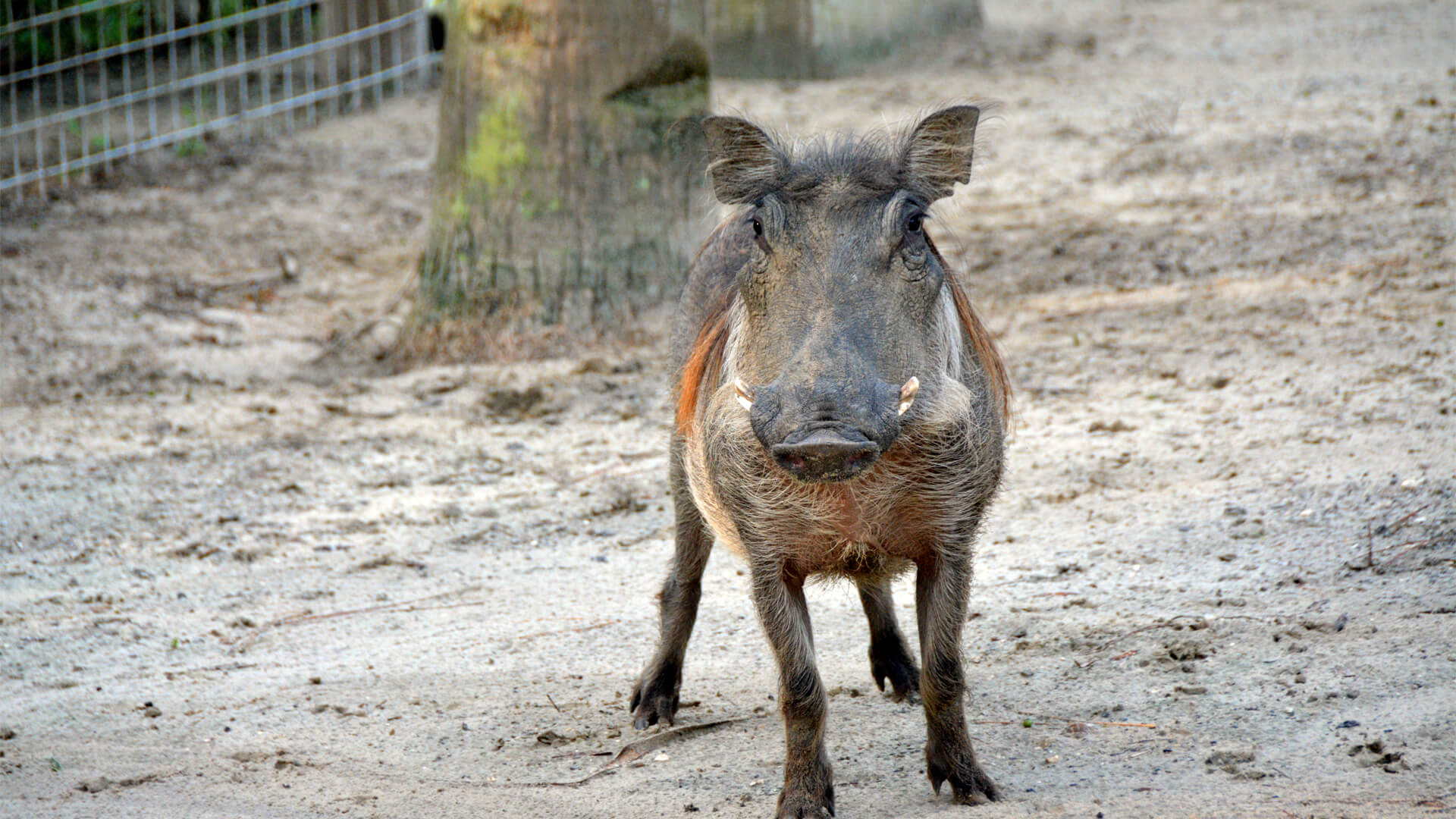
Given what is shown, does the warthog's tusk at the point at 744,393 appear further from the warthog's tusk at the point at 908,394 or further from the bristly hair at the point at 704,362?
the bristly hair at the point at 704,362

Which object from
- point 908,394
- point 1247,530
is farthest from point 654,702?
point 1247,530

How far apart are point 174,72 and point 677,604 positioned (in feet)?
24.3

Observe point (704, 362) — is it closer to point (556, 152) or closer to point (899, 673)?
point (899, 673)

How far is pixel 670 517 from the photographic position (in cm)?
524

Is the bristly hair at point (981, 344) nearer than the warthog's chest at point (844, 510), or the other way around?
the warthog's chest at point (844, 510)

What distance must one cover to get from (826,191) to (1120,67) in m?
8.47

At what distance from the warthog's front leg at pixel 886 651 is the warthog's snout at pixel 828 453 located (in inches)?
52.9

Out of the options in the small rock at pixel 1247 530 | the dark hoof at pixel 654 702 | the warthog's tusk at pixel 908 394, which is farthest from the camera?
the small rock at pixel 1247 530

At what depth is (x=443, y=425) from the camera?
20.3ft

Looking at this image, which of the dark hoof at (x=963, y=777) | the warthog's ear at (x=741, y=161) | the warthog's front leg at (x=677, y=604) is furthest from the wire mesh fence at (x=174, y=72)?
the dark hoof at (x=963, y=777)

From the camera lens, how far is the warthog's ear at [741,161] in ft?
10.3

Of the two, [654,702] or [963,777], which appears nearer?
[963,777]

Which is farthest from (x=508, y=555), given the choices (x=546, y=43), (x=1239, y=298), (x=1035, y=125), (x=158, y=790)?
(x=1035, y=125)

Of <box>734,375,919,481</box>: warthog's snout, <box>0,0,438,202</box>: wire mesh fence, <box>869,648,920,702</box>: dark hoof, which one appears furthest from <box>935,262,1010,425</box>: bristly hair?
<box>0,0,438,202</box>: wire mesh fence
